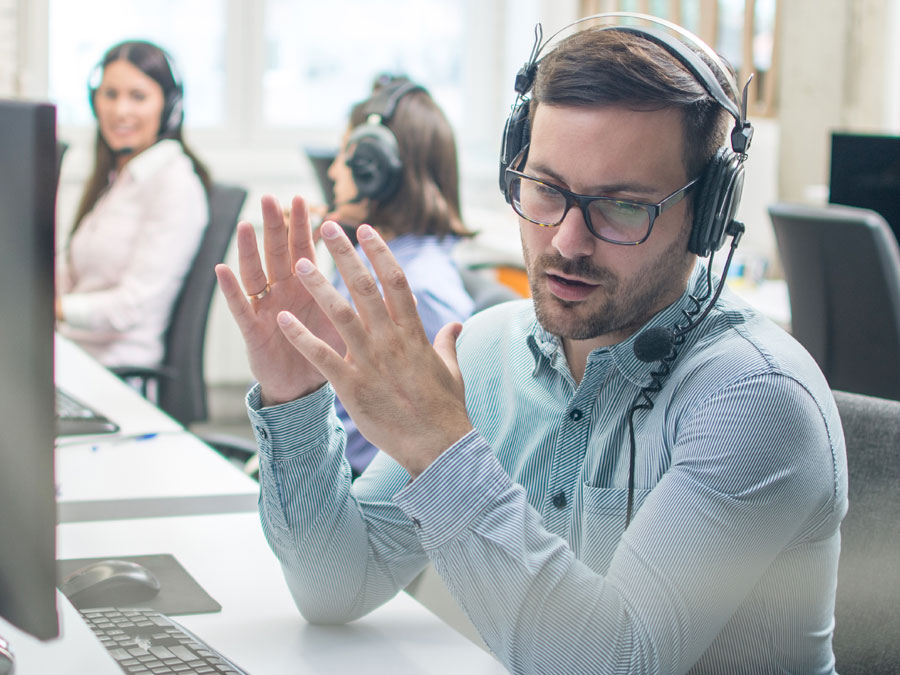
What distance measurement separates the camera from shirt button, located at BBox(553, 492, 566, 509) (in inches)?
41.4

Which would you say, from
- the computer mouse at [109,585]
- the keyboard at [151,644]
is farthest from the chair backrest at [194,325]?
the keyboard at [151,644]

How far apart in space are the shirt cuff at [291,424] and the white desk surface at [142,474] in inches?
14.6

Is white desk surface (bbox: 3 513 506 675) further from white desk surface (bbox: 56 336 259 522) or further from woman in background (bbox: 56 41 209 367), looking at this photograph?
woman in background (bbox: 56 41 209 367)

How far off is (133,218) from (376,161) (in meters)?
0.98

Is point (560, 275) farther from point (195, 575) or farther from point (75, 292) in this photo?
point (75, 292)

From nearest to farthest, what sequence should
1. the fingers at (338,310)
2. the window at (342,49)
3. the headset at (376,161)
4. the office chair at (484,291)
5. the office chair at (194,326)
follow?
1. the fingers at (338,310)
2. the office chair at (484,291)
3. the headset at (376,161)
4. the office chair at (194,326)
5. the window at (342,49)

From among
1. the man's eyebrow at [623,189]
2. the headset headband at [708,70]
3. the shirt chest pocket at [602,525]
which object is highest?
the headset headband at [708,70]

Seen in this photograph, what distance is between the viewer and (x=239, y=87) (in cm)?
445

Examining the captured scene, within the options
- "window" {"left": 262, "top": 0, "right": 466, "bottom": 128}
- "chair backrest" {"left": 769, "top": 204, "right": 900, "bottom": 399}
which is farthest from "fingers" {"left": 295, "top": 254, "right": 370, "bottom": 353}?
"window" {"left": 262, "top": 0, "right": 466, "bottom": 128}

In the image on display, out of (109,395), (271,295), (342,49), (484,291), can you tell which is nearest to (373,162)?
(484,291)

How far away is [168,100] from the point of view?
9.57ft

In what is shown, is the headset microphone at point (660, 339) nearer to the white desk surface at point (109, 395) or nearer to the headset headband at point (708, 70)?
the headset headband at point (708, 70)

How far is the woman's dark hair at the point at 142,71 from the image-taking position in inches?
113

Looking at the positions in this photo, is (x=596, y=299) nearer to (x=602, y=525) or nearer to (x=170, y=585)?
(x=602, y=525)
